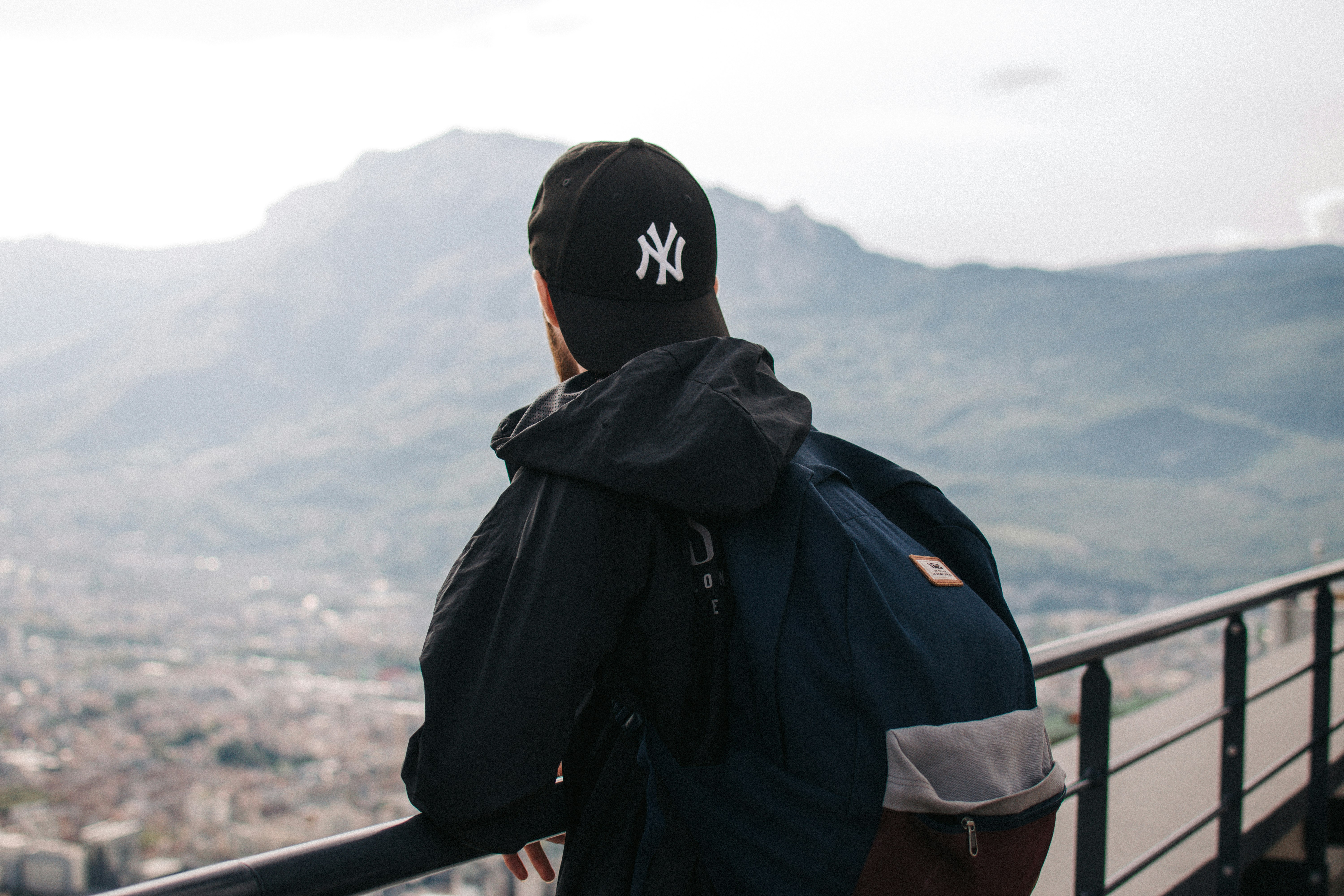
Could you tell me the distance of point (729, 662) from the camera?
807 millimetres

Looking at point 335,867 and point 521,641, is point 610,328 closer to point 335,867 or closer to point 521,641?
point 521,641

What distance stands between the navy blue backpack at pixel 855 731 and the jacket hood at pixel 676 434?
51mm

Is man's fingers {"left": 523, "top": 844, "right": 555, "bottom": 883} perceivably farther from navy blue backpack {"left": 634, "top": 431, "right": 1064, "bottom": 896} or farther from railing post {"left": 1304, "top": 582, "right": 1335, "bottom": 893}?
railing post {"left": 1304, "top": 582, "right": 1335, "bottom": 893}

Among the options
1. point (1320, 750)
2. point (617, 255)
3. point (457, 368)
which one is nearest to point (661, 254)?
point (617, 255)

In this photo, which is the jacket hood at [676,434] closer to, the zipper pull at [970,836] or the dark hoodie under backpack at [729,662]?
the dark hoodie under backpack at [729,662]

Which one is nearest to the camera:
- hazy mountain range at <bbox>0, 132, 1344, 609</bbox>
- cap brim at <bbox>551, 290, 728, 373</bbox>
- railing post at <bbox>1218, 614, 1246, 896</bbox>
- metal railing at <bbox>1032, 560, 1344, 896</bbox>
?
cap brim at <bbox>551, 290, 728, 373</bbox>

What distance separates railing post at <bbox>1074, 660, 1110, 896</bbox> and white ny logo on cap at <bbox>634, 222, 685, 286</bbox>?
112cm

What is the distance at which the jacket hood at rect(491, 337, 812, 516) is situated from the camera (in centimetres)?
76

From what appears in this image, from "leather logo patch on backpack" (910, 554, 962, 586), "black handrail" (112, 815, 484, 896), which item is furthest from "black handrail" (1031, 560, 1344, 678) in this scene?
"black handrail" (112, 815, 484, 896)

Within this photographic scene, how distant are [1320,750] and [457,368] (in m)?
68.5

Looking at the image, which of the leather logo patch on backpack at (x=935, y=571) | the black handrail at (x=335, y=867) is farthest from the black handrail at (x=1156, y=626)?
the black handrail at (x=335, y=867)

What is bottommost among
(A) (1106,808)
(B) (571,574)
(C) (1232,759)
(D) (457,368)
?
(D) (457,368)

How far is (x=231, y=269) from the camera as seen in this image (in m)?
70.3

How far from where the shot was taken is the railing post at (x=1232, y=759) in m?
2.21
